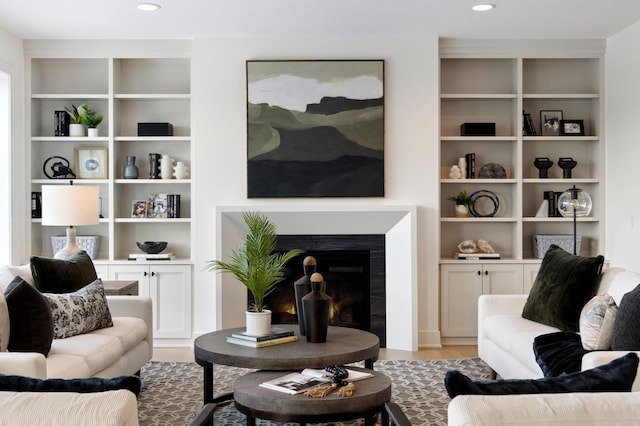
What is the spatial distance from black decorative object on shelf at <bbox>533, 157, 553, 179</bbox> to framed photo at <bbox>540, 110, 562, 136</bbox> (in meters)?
0.24

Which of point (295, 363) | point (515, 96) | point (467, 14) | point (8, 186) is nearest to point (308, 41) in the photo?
point (467, 14)

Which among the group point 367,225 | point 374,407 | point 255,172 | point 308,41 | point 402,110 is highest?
point 308,41

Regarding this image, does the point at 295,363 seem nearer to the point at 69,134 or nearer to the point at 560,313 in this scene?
the point at 560,313

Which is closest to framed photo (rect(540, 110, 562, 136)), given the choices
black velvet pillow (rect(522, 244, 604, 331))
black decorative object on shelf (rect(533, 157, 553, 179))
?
black decorative object on shelf (rect(533, 157, 553, 179))

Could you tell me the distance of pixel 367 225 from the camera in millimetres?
6027

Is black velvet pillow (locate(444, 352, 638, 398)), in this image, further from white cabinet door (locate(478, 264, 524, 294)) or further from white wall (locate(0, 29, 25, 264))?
white wall (locate(0, 29, 25, 264))

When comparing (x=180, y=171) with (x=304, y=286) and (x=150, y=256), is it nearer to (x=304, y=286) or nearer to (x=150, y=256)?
(x=150, y=256)

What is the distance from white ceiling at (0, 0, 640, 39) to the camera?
5.00 meters

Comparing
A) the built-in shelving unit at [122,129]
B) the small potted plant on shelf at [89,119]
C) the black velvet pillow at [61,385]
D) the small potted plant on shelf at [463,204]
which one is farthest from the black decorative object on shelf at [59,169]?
the black velvet pillow at [61,385]

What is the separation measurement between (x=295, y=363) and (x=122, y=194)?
3497 mm

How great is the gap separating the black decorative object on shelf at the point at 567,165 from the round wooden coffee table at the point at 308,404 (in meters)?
3.71

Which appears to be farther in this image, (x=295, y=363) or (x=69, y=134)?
(x=69, y=134)

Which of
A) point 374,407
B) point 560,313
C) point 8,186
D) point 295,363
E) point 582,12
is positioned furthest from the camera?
point 8,186

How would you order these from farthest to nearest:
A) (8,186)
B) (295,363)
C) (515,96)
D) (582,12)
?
(515,96), (8,186), (582,12), (295,363)
